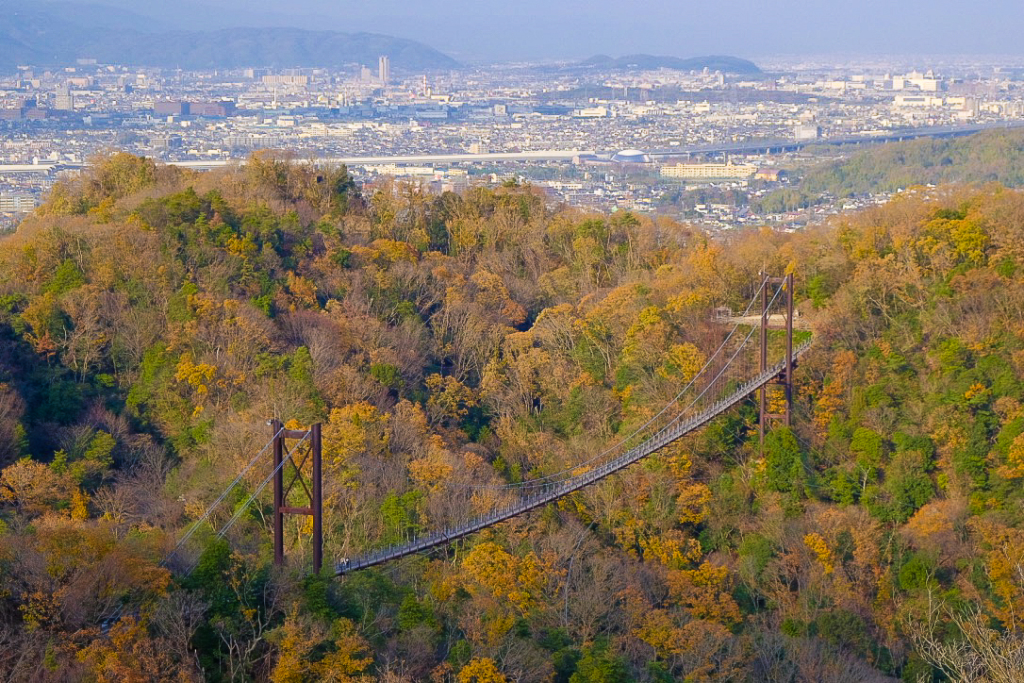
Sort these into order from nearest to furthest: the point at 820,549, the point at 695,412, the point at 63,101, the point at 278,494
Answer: the point at 278,494, the point at 820,549, the point at 695,412, the point at 63,101

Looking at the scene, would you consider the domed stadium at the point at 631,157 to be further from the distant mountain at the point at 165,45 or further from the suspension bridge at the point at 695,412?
the distant mountain at the point at 165,45

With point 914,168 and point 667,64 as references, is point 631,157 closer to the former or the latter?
point 914,168

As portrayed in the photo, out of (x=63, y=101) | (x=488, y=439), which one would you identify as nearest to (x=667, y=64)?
(x=63, y=101)

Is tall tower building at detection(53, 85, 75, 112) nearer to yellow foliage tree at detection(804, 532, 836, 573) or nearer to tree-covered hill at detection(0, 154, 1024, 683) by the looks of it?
tree-covered hill at detection(0, 154, 1024, 683)

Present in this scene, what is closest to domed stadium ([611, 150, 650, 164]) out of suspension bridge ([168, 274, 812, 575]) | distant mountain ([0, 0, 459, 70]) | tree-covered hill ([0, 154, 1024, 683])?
tree-covered hill ([0, 154, 1024, 683])

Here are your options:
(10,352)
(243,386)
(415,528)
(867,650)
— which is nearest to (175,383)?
(243,386)

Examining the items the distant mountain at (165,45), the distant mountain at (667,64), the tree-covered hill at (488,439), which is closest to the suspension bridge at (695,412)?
the tree-covered hill at (488,439)
